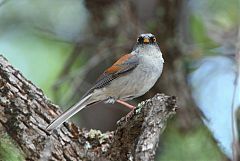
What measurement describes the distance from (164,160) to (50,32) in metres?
2.02

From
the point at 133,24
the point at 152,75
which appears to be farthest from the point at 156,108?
the point at 133,24

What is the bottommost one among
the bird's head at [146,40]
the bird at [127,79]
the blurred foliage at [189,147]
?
the blurred foliage at [189,147]

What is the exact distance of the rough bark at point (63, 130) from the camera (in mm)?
3123

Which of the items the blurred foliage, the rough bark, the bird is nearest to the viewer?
the rough bark

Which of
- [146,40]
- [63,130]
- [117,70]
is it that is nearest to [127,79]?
[117,70]

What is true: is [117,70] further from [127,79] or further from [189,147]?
[189,147]

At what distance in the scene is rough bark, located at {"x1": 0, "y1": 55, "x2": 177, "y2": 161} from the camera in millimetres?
3123

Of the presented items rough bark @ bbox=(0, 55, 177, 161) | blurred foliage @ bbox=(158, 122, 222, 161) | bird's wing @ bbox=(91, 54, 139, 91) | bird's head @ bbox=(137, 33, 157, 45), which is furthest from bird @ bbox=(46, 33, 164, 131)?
blurred foliage @ bbox=(158, 122, 222, 161)

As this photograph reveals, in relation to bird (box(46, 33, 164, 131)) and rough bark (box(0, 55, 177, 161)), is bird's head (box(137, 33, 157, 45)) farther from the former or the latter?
rough bark (box(0, 55, 177, 161))

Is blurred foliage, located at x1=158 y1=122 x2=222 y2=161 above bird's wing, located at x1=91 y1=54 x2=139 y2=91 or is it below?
below

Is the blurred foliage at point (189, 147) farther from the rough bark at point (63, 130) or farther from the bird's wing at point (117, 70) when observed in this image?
the rough bark at point (63, 130)

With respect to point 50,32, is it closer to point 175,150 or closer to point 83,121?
point 83,121

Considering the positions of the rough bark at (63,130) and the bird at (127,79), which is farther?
the bird at (127,79)

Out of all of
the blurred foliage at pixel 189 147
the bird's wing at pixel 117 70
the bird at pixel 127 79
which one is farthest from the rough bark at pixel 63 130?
the blurred foliage at pixel 189 147
